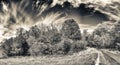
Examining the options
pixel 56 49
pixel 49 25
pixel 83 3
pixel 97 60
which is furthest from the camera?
pixel 83 3

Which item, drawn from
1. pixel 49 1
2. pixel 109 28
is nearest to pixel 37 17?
pixel 49 1

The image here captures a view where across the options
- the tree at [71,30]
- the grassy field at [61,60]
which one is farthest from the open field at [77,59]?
the tree at [71,30]

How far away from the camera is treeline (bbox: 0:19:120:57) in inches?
683

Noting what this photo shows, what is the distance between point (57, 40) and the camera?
57.9 ft

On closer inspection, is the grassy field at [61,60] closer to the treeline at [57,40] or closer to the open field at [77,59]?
the open field at [77,59]

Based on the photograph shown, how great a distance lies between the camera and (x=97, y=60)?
48.4 ft

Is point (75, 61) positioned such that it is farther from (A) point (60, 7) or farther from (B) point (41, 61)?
(A) point (60, 7)

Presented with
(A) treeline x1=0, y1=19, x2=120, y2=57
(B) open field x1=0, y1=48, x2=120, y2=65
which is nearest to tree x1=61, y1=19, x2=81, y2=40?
(A) treeline x1=0, y1=19, x2=120, y2=57

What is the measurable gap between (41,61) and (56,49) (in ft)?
6.63

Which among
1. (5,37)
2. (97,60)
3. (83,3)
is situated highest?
(83,3)

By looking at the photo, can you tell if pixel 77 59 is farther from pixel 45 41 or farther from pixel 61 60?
pixel 45 41

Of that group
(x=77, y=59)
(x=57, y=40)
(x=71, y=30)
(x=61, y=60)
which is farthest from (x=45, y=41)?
(x=77, y=59)

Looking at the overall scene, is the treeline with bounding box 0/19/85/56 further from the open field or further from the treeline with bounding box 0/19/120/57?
the open field

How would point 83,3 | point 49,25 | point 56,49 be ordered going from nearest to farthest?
point 56,49
point 49,25
point 83,3
